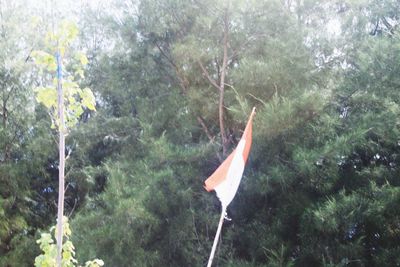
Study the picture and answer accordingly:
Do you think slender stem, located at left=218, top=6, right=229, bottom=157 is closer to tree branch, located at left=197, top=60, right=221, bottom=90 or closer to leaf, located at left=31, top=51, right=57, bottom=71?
tree branch, located at left=197, top=60, right=221, bottom=90

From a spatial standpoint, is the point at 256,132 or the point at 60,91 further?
the point at 256,132

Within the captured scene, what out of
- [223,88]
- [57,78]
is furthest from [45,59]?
[223,88]

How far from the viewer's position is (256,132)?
190 inches

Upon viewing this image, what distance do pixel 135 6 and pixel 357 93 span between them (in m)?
3.38

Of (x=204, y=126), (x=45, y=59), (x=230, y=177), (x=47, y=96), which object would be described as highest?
(x=45, y=59)

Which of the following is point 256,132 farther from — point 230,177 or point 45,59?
point 45,59

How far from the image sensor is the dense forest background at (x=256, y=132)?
4.62m

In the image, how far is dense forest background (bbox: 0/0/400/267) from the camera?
15.1 feet

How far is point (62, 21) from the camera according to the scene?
1.95 metres

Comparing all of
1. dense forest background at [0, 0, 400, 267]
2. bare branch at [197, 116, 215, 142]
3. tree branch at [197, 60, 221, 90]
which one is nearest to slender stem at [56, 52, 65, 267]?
dense forest background at [0, 0, 400, 267]

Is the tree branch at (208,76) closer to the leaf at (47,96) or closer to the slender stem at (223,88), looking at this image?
the slender stem at (223,88)

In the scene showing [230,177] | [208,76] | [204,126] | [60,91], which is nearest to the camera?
[60,91]

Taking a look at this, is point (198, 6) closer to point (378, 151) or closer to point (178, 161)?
point (178, 161)

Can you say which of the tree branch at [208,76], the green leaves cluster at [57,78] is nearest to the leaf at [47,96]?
the green leaves cluster at [57,78]
